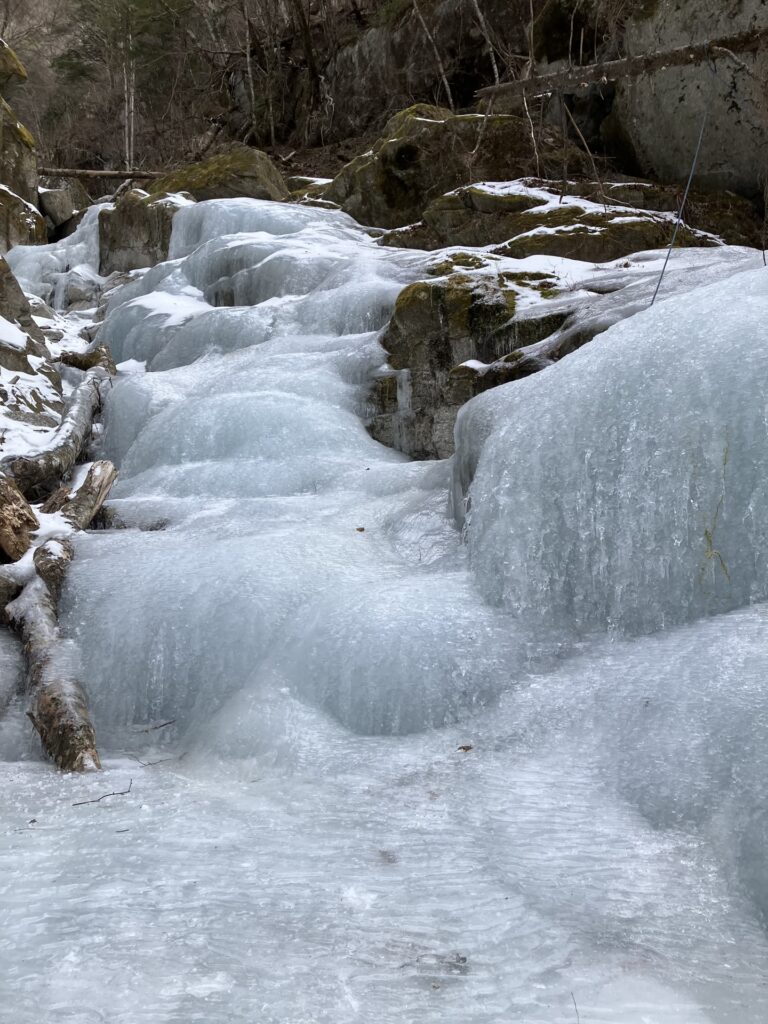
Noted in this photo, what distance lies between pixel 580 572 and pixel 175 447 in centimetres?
322

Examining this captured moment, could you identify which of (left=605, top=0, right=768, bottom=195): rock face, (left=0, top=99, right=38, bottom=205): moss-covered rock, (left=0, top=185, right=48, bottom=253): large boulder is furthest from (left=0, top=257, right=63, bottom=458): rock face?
(left=605, top=0, right=768, bottom=195): rock face

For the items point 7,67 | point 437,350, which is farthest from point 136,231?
point 437,350

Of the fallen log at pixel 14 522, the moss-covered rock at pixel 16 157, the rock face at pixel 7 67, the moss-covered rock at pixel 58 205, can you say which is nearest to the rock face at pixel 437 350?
the fallen log at pixel 14 522

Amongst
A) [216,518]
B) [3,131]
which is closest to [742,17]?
[216,518]

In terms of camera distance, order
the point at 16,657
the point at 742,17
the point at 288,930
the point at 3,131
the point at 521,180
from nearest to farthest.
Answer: the point at 288,930 → the point at 16,657 → the point at 742,17 → the point at 521,180 → the point at 3,131

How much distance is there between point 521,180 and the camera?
8641 mm

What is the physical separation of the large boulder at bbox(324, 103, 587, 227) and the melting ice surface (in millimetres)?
5561

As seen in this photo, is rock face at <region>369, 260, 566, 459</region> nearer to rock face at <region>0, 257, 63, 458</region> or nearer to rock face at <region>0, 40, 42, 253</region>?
rock face at <region>0, 257, 63, 458</region>

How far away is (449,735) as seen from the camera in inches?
105

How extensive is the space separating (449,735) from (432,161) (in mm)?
8233

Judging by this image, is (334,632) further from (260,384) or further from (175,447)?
(260,384)

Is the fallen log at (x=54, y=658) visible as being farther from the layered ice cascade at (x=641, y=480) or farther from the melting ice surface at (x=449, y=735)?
the layered ice cascade at (x=641, y=480)

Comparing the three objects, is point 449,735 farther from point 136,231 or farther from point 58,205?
point 58,205

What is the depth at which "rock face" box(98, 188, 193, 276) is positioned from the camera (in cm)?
1026
